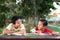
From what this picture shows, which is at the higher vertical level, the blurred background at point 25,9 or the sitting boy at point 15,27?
the blurred background at point 25,9

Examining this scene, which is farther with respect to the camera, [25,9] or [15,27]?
[25,9]

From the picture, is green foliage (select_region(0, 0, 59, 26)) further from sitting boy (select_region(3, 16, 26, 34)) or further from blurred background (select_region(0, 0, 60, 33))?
sitting boy (select_region(3, 16, 26, 34))

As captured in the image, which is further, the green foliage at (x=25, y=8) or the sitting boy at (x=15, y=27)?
the green foliage at (x=25, y=8)

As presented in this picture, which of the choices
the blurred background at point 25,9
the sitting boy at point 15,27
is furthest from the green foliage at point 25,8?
the sitting boy at point 15,27

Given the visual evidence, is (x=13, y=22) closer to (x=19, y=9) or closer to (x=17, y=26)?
(x=17, y=26)

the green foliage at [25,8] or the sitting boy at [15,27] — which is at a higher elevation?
the green foliage at [25,8]

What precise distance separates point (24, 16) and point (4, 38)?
18.4 ft

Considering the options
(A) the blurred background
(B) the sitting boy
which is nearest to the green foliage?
(A) the blurred background

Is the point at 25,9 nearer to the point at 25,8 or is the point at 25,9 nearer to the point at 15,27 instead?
the point at 25,8

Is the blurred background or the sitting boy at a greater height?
the blurred background

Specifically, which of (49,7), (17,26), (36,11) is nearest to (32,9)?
(36,11)

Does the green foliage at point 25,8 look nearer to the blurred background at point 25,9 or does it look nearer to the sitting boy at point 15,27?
the blurred background at point 25,9

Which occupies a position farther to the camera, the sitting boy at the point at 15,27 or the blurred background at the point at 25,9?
the blurred background at the point at 25,9

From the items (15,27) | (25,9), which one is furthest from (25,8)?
(15,27)
